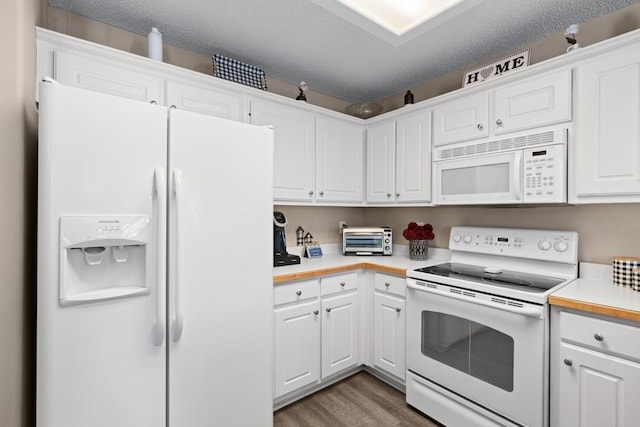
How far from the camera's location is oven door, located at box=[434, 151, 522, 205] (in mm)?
1877

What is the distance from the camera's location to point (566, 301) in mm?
1423

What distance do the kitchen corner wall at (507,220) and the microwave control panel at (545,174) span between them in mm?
369

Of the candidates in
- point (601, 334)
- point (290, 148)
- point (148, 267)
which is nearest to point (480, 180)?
point (601, 334)

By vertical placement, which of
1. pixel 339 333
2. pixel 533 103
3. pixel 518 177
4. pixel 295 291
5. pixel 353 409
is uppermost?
pixel 533 103

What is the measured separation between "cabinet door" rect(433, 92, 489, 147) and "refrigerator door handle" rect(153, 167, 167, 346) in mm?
1943

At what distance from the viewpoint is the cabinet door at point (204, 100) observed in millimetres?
1886

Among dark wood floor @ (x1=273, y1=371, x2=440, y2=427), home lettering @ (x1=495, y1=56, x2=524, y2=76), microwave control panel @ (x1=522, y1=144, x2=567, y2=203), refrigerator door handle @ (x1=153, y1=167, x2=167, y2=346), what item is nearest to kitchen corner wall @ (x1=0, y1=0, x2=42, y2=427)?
refrigerator door handle @ (x1=153, y1=167, x2=167, y2=346)

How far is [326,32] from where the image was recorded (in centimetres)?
203

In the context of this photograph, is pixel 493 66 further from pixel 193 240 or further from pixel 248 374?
pixel 248 374

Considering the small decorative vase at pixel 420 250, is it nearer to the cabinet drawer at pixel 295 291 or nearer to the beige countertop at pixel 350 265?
the beige countertop at pixel 350 265

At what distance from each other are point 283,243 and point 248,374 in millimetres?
1068

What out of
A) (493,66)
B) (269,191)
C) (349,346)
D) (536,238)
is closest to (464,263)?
(536,238)

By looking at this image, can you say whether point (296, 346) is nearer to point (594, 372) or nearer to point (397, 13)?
point (594, 372)

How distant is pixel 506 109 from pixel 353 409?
2.21 meters
